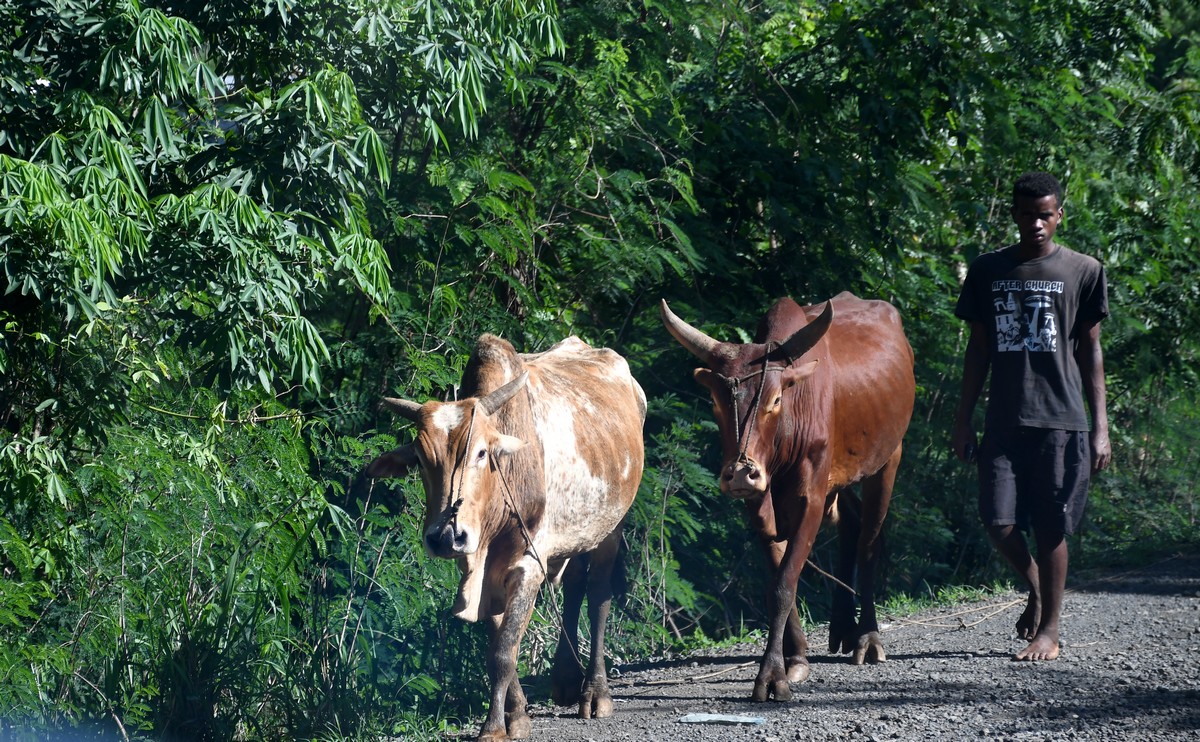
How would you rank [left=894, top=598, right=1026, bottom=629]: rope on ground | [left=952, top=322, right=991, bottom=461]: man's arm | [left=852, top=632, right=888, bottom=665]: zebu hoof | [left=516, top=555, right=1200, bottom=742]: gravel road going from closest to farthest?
[left=516, top=555, right=1200, bottom=742]: gravel road < [left=952, top=322, right=991, bottom=461]: man's arm < [left=852, top=632, right=888, bottom=665]: zebu hoof < [left=894, top=598, right=1026, bottom=629]: rope on ground

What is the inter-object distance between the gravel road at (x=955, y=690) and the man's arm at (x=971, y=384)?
3.63ft

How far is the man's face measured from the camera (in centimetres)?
649

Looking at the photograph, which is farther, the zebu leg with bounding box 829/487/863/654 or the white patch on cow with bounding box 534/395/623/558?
the zebu leg with bounding box 829/487/863/654

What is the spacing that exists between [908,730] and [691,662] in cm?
233

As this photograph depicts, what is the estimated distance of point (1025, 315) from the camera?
21.5 feet

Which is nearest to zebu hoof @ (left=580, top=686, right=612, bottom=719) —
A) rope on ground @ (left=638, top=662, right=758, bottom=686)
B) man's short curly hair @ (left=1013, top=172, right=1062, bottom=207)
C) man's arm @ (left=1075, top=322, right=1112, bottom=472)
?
rope on ground @ (left=638, top=662, right=758, bottom=686)

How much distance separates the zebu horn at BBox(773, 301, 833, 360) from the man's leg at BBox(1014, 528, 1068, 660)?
4.95ft

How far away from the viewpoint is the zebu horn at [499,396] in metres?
5.49

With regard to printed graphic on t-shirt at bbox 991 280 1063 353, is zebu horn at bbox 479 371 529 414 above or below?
below

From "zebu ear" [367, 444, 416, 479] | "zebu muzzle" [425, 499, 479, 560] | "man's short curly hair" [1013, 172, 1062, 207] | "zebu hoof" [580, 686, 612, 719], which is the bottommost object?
"zebu hoof" [580, 686, 612, 719]

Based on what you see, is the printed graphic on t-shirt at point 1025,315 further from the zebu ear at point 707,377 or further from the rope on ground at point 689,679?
the rope on ground at point 689,679

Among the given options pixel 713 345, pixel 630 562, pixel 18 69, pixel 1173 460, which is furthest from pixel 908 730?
pixel 1173 460

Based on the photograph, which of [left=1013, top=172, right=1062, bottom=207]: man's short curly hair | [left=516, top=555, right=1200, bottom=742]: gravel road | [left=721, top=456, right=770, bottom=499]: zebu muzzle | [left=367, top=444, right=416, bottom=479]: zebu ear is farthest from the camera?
[left=1013, top=172, right=1062, bottom=207]: man's short curly hair

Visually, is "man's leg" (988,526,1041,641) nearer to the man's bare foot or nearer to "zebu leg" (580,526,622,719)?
the man's bare foot
